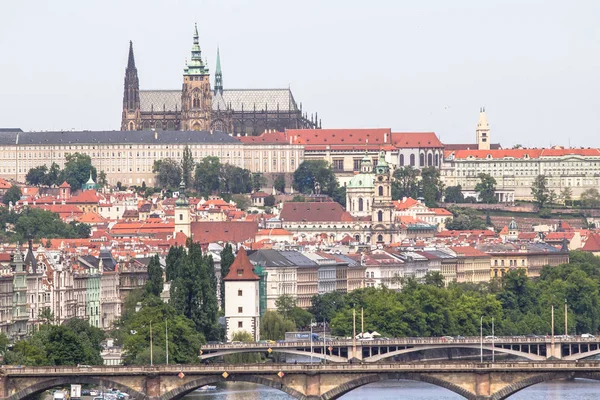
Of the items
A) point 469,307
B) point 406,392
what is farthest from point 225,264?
point 406,392

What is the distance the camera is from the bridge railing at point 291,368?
71000mm

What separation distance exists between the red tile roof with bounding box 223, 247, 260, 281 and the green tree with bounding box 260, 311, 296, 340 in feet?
6.64

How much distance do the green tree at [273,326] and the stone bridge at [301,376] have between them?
1370 inches

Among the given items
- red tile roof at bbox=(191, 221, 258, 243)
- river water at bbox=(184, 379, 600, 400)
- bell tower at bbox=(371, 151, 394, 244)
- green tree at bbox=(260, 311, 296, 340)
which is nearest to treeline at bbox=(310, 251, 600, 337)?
green tree at bbox=(260, 311, 296, 340)

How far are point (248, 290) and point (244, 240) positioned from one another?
187 ft

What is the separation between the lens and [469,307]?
117m

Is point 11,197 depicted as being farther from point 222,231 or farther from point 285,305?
point 285,305

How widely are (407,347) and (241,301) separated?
34.7ft

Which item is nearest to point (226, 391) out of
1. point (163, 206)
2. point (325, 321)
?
point (325, 321)

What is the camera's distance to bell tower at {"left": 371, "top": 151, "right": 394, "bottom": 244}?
7274 inches

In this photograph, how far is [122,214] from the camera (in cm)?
19388

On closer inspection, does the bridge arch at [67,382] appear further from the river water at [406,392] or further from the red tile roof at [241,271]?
the red tile roof at [241,271]

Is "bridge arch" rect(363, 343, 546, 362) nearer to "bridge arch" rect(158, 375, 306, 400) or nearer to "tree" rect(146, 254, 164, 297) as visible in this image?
"tree" rect(146, 254, 164, 297)

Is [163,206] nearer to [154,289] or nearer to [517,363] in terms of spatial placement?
[154,289]
